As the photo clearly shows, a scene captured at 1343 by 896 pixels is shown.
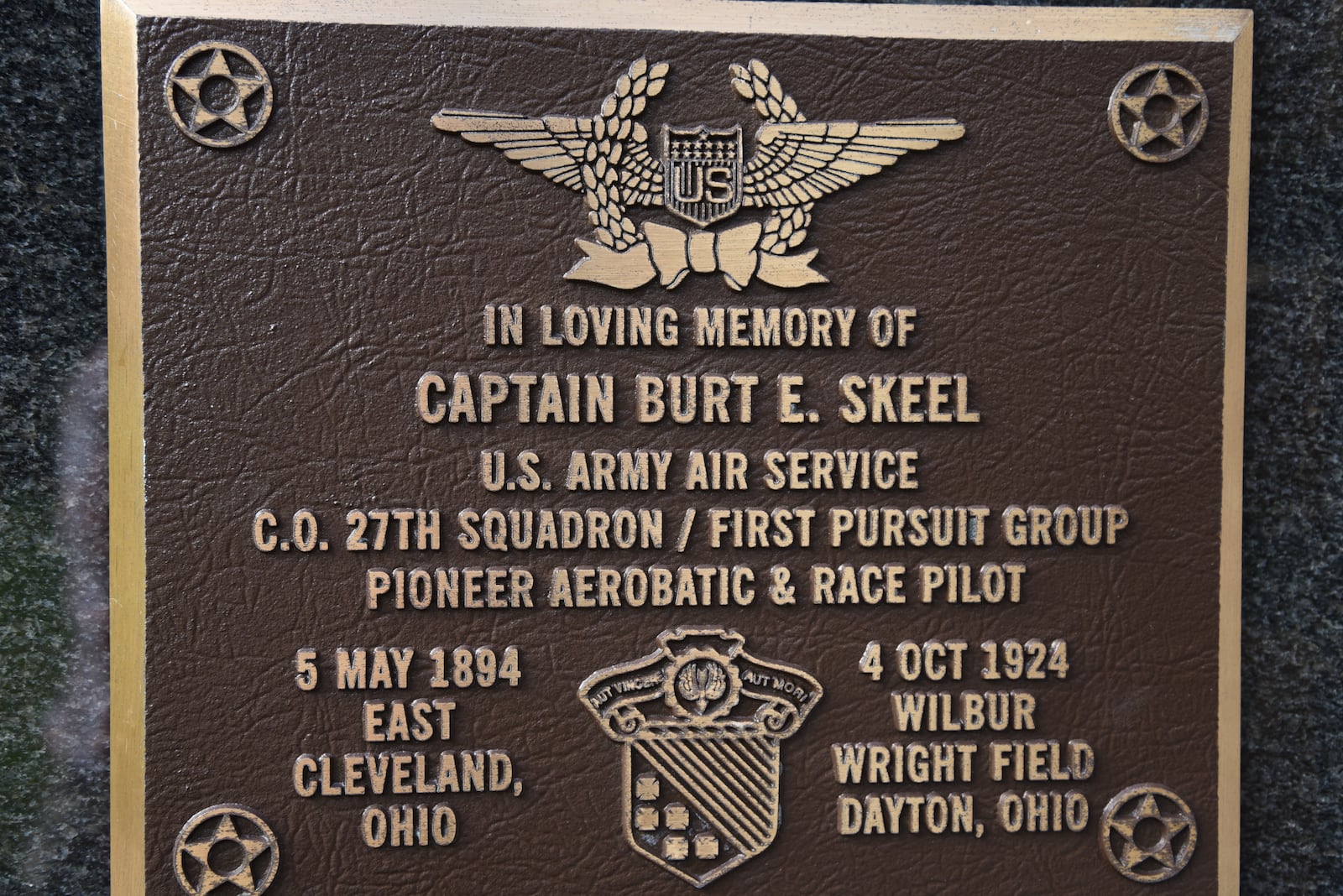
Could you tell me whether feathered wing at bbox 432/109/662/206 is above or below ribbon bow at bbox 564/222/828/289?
above

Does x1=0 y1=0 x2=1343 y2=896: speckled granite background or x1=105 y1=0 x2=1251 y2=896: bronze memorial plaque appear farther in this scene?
x1=0 y1=0 x2=1343 y2=896: speckled granite background

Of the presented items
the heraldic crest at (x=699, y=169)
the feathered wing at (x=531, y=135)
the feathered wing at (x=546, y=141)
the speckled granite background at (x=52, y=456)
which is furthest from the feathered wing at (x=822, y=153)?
the speckled granite background at (x=52, y=456)

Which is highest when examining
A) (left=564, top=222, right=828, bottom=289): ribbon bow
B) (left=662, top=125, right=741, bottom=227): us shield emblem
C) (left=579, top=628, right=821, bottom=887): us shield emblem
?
(left=662, top=125, right=741, bottom=227): us shield emblem

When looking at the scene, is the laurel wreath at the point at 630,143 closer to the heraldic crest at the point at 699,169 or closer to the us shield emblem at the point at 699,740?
the heraldic crest at the point at 699,169

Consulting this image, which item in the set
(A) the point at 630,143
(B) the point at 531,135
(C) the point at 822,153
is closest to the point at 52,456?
(B) the point at 531,135

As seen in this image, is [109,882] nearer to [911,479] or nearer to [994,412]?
[911,479]

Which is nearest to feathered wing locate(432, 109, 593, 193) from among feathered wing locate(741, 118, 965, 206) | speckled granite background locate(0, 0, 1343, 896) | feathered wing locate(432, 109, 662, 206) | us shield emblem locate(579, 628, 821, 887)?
feathered wing locate(432, 109, 662, 206)

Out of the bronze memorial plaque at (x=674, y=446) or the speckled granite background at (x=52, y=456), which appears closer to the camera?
the bronze memorial plaque at (x=674, y=446)

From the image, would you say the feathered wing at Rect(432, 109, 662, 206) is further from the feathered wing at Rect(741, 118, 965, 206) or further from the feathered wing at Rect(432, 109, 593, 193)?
the feathered wing at Rect(741, 118, 965, 206)

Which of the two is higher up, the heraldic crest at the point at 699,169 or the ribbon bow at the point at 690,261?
the heraldic crest at the point at 699,169
